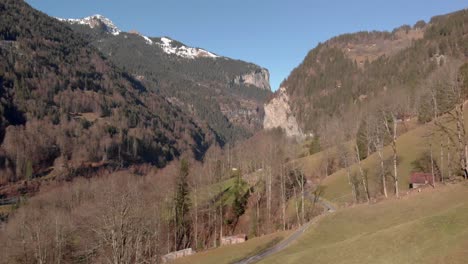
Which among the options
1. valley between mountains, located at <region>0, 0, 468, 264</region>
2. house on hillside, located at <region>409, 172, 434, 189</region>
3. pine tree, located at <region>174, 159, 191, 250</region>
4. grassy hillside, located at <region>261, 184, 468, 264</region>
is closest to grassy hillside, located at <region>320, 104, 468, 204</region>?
valley between mountains, located at <region>0, 0, 468, 264</region>

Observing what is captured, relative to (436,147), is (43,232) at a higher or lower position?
lower

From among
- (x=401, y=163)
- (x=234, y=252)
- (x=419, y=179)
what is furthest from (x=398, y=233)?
(x=401, y=163)

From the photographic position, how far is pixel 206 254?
55.3 metres

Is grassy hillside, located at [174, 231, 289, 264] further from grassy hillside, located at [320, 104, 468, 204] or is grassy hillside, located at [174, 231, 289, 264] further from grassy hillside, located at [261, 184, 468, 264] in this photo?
grassy hillside, located at [320, 104, 468, 204]

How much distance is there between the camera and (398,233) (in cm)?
2781

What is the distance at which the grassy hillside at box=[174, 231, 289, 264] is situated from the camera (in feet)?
155

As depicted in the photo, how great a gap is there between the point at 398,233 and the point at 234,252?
87.4 ft

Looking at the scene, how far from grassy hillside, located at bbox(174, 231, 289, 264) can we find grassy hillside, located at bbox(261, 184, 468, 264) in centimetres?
784

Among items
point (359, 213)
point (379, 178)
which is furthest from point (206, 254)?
point (379, 178)

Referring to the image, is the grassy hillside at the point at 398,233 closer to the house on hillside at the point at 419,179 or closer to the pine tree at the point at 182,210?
the house on hillside at the point at 419,179

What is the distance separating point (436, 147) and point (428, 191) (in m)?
34.4

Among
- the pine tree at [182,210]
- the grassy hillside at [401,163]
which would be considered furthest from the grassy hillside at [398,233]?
the pine tree at [182,210]

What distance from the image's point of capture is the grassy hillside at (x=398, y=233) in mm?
23359

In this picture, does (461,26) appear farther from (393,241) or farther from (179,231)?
(393,241)
